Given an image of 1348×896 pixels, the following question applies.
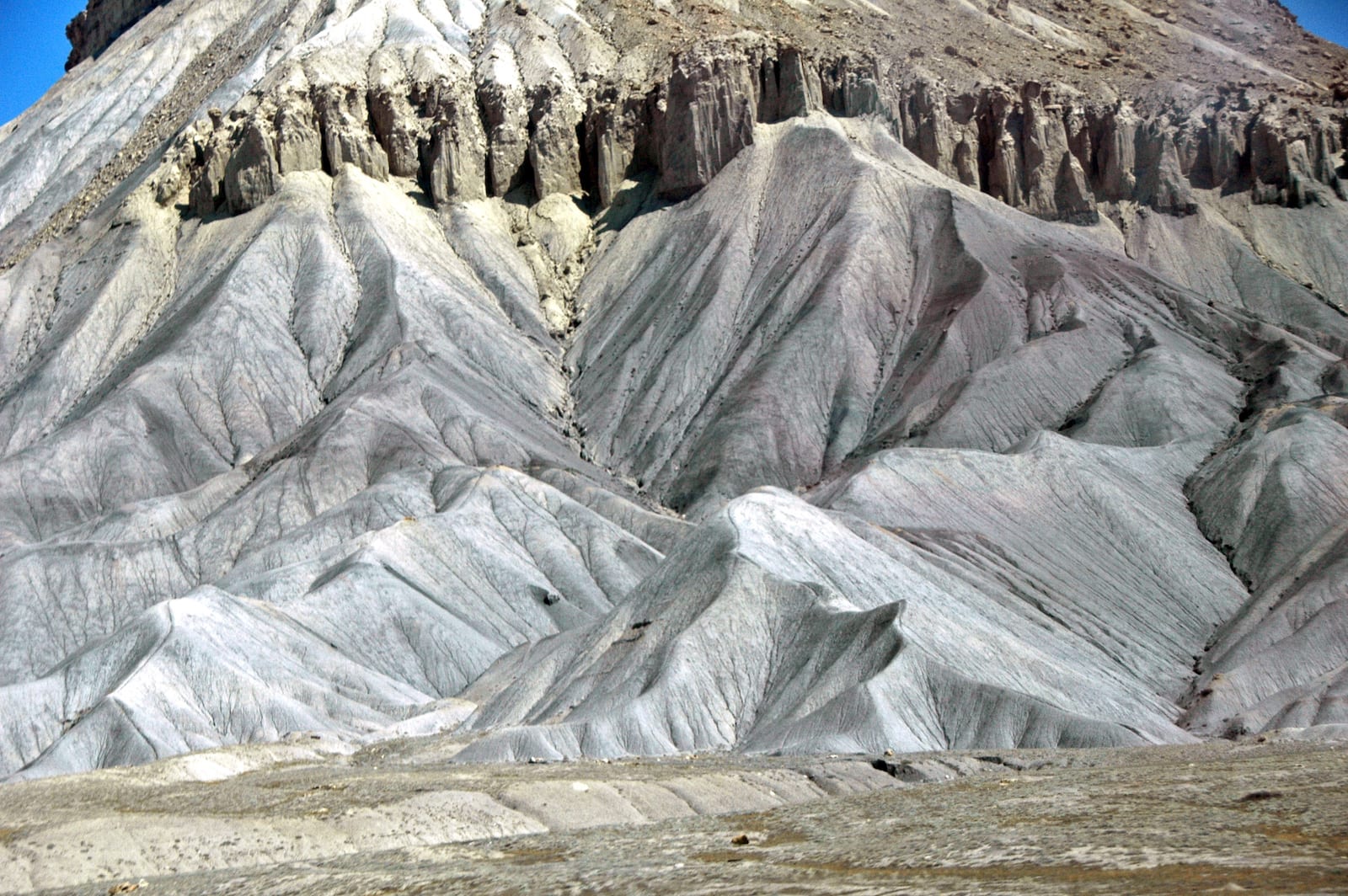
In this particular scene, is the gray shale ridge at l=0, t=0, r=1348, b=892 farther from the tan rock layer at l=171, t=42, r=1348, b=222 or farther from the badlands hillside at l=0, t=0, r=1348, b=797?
the tan rock layer at l=171, t=42, r=1348, b=222

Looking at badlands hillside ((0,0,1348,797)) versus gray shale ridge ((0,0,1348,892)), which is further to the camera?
badlands hillside ((0,0,1348,797))

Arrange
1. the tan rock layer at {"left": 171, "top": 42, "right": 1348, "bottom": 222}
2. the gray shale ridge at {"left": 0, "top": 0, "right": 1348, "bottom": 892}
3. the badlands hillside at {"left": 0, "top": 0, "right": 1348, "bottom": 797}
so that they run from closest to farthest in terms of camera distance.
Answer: the gray shale ridge at {"left": 0, "top": 0, "right": 1348, "bottom": 892} < the badlands hillside at {"left": 0, "top": 0, "right": 1348, "bottom": 797} < the tan rock layer at {"left": 171, "top": 42, "right": 1348, "bottom": 222}

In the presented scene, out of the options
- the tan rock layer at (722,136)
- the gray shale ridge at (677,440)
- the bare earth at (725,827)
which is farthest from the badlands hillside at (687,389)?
the bare earth at (725,827)

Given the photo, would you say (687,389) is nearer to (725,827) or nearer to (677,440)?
(677,440)

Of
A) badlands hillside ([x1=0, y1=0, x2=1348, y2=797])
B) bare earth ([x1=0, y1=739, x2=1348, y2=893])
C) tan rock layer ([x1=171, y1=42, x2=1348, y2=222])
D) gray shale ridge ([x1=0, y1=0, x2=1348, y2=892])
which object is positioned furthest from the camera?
tan rock layer ([x1=171, y1=42, x2=1348, y2=222])

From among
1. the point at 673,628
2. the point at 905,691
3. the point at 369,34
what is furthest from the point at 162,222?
the point at 905,691

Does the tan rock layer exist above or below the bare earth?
above

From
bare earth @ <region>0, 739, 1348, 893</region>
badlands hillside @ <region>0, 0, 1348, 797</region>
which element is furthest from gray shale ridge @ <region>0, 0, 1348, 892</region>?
badlands hillside @ <region>0, 0, 1348, 797</region>

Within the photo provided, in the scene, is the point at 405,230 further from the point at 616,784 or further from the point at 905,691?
the point at 616,784
